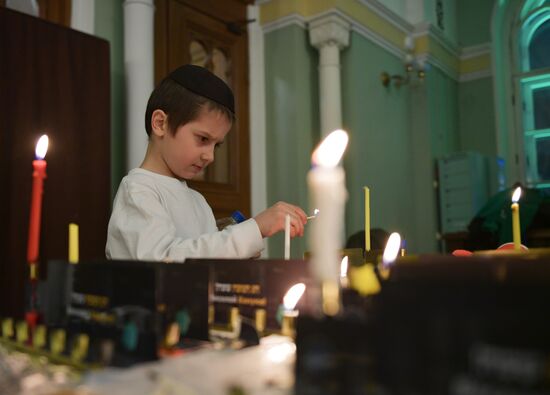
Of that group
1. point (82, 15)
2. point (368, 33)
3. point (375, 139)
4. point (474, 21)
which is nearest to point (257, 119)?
point (375, 139)

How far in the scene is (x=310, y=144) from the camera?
2947 millimetres

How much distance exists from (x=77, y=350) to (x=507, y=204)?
116 inches

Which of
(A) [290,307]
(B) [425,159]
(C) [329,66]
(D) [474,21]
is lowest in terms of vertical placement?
(A) [290,307]

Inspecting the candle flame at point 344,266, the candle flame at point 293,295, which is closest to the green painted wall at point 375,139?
the candle flame at point 344,266

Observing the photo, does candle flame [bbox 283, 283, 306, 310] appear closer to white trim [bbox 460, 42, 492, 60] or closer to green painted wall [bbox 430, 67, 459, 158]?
green painted wall [bbox 430, 67, 459, 158]

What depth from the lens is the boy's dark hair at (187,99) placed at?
3.63 ft

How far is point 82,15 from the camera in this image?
1.94m

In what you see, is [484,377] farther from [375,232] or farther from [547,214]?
[547,214]

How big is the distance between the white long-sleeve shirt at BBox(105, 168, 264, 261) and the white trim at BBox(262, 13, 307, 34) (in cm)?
196

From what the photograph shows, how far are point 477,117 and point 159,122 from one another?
12.9 ft

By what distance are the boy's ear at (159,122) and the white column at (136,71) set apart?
0.85 meters

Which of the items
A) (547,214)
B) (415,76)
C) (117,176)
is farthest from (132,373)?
(415,76)

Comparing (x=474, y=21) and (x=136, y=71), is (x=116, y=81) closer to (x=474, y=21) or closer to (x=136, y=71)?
(x=136, y=71)

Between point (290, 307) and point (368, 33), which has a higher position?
point (368, 33)
